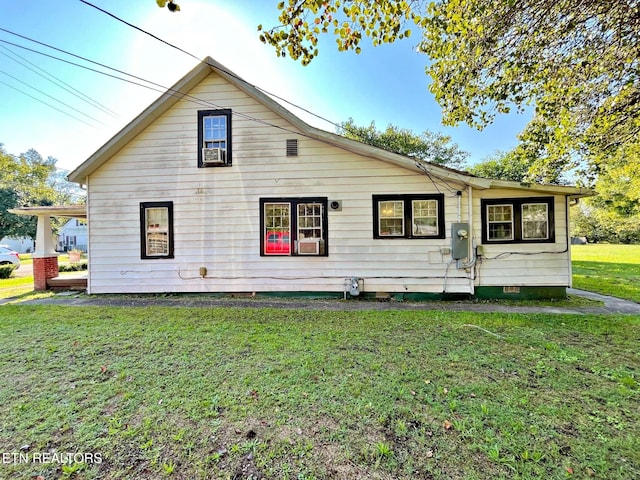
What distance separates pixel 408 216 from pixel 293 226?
3142mm

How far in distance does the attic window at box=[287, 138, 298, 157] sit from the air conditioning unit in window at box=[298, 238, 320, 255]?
2.40m

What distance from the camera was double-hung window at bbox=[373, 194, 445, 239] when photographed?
7.38 meters

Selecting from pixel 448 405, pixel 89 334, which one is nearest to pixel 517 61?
pixel 448 405

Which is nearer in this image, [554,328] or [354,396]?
[354,396]

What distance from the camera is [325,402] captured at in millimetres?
2738

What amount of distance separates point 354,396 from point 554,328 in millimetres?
4447

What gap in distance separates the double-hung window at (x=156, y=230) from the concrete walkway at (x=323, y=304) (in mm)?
1292

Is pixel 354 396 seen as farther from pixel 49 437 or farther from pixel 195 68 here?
pixel 195 68

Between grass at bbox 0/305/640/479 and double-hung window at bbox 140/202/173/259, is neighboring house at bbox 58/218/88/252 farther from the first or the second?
grass at bbox 0/305/640/479

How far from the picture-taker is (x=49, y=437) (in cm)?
228

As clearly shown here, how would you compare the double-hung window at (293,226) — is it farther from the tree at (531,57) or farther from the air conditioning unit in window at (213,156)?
the tree at (531,57)

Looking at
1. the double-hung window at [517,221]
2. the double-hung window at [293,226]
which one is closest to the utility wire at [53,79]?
the double-hung window at [293,226]

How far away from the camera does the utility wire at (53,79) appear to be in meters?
8.23

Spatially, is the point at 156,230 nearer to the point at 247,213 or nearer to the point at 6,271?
the point at 247,213
